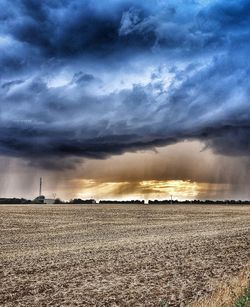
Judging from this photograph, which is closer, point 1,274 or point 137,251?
point 1,274

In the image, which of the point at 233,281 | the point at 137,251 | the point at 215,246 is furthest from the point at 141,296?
the point at 215,246

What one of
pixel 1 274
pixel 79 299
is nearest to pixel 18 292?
pixel 79 299

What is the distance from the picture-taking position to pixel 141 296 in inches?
687

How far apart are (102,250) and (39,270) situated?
794 centimetres

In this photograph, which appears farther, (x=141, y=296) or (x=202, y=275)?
(x=202, y=275)

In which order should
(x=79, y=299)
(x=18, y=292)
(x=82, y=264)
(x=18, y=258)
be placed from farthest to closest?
(x=18, y=258) → (x=82, y=264) → (x=18, y=292) → (x=79, y=299)

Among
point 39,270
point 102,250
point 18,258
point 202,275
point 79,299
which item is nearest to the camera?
point 79,299

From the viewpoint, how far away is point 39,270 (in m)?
23.0

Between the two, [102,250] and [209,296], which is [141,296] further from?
[102,250]

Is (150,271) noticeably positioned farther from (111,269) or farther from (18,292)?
(18,292)

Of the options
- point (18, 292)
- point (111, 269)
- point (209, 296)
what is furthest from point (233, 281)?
point (18, 292)

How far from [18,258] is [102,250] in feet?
17.4

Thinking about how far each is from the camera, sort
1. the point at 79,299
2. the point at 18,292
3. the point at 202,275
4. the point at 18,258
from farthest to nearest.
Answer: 1. the point at 18,258
2. the point at 202,275
3. the point at 18,292
4. the point at 79,299

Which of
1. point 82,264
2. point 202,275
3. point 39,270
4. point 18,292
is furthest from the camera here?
point 82,264
